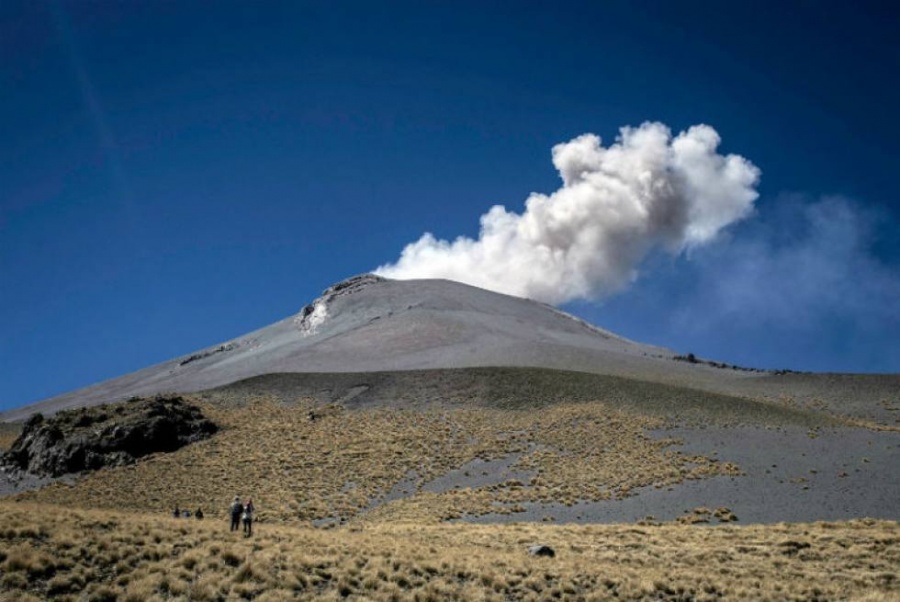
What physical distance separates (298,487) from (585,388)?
89.0ft

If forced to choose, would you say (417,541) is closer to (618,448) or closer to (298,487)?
(298,487)

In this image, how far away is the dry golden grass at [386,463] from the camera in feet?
102

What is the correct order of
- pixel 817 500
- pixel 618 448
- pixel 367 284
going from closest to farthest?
pixel 817 500 → pixel 618 448 → pixel 367 284

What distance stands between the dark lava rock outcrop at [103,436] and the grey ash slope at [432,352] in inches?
550

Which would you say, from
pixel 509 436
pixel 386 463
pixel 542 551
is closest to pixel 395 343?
pixel 509 436

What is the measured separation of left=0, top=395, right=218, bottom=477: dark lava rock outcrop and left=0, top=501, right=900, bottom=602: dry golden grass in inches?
1118

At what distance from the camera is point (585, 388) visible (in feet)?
168

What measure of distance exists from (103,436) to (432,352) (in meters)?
34.1

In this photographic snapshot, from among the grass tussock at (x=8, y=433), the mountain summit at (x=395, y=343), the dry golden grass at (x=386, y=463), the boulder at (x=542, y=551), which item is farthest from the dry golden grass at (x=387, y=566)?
the grass tussock at (x=8, y=433)

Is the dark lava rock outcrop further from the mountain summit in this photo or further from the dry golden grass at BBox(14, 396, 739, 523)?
the mountain summit

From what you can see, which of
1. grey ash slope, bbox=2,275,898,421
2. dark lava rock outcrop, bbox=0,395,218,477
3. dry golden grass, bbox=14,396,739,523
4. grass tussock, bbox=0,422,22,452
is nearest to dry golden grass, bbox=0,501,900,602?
dry golden grass, bbox=14,396,739,523

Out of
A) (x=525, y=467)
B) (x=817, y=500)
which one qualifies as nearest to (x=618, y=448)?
(x=525, y=467)

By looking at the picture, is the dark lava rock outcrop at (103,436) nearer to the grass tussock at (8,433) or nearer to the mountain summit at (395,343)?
the grass tussock at (8,433)

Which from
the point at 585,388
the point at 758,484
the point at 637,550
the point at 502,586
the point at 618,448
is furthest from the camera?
the point at 585,388
